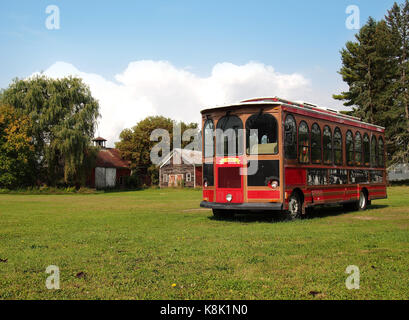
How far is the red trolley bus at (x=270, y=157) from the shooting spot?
13078mm

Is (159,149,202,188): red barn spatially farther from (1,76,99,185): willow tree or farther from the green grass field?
the green grass field

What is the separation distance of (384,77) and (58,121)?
38.7 meters

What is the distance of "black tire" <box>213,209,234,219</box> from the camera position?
1492 cm

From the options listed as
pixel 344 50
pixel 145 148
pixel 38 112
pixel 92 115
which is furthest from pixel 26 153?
pixel 344 50

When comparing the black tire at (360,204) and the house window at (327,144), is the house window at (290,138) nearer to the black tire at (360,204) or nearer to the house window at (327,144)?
the house window at (327,144)

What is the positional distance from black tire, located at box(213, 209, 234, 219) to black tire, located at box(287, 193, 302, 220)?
2.44 m

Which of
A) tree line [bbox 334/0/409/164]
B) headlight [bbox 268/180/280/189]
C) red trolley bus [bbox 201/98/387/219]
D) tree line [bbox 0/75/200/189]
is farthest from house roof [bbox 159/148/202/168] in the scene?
headlight [bbox 268/180/280/189]

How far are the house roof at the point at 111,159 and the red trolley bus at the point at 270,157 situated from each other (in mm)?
53178

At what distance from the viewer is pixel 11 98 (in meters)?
45.9

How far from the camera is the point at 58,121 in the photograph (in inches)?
1823

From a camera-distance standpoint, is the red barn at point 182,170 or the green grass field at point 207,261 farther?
the red barn at point 182,170

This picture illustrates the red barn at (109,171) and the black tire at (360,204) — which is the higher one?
the red barn at (109,171)

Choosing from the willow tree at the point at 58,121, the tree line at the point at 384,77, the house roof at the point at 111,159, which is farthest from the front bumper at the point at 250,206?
the house roof at the point at 111,159

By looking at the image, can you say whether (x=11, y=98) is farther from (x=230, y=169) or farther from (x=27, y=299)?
(x=27, y=299)
